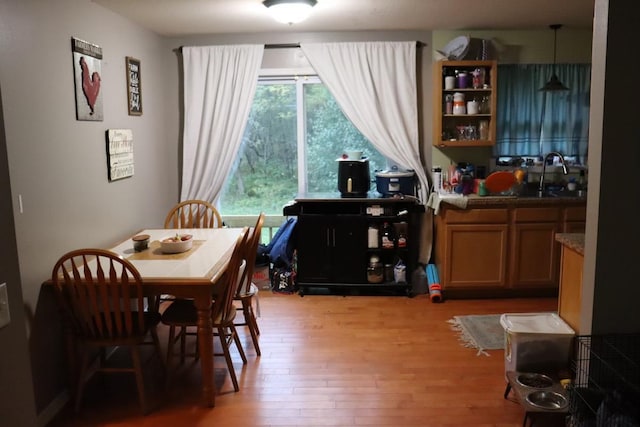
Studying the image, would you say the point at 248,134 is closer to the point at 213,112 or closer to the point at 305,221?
the point at 213,112

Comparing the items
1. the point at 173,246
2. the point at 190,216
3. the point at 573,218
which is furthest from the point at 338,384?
the point at 573,218

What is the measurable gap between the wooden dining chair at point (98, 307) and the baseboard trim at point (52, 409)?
0.12 metres

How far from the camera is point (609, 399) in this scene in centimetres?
222

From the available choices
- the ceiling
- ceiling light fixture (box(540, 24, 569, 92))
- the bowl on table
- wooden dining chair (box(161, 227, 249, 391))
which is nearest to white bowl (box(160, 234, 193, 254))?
the bowl on table

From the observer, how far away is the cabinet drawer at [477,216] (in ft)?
15.0

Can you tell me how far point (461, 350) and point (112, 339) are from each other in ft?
7.08

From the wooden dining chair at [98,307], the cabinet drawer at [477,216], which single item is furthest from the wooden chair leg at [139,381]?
the cabinet drawer at [477,216]

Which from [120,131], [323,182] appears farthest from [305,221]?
[120,131]

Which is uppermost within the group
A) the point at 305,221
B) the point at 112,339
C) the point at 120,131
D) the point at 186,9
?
the point at 186,9

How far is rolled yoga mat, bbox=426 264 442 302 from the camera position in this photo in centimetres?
466

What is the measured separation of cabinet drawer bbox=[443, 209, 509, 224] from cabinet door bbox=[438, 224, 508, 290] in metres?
0.03

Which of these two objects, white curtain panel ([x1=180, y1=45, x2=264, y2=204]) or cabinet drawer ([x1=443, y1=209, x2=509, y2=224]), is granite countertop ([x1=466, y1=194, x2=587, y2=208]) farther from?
white curtain panel ([x1=180, y1=45, x2=264, y2=204])

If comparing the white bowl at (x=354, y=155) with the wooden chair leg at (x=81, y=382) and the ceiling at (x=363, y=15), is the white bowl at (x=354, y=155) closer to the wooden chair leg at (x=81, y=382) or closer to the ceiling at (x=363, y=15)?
the ceiling at (x=363, y=15)

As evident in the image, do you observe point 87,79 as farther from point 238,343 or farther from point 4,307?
point 4,307
